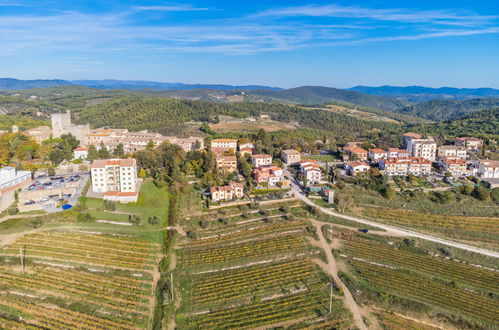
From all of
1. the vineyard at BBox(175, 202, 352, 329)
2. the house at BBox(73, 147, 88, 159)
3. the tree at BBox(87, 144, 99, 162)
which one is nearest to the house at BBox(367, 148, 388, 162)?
the vineyard at BBox(175, 202, 352, 329)

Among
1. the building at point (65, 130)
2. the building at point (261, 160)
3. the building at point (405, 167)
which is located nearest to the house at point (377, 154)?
the building at point (405, 167)

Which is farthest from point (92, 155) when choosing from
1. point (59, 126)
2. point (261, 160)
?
point (261, 160)

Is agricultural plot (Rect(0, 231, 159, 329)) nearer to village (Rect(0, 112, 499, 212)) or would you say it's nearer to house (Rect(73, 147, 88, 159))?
village (Rect(0, 112, 499, 212))

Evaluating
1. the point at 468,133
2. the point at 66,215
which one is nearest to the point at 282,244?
the point at 66,215

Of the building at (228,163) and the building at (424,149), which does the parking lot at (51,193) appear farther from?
the building at (424,149)

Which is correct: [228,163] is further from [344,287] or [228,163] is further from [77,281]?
[77,281]

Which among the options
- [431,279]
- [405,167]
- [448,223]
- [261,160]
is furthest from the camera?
[261,160]

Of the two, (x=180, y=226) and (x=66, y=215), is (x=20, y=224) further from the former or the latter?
(x=180, y=226)
